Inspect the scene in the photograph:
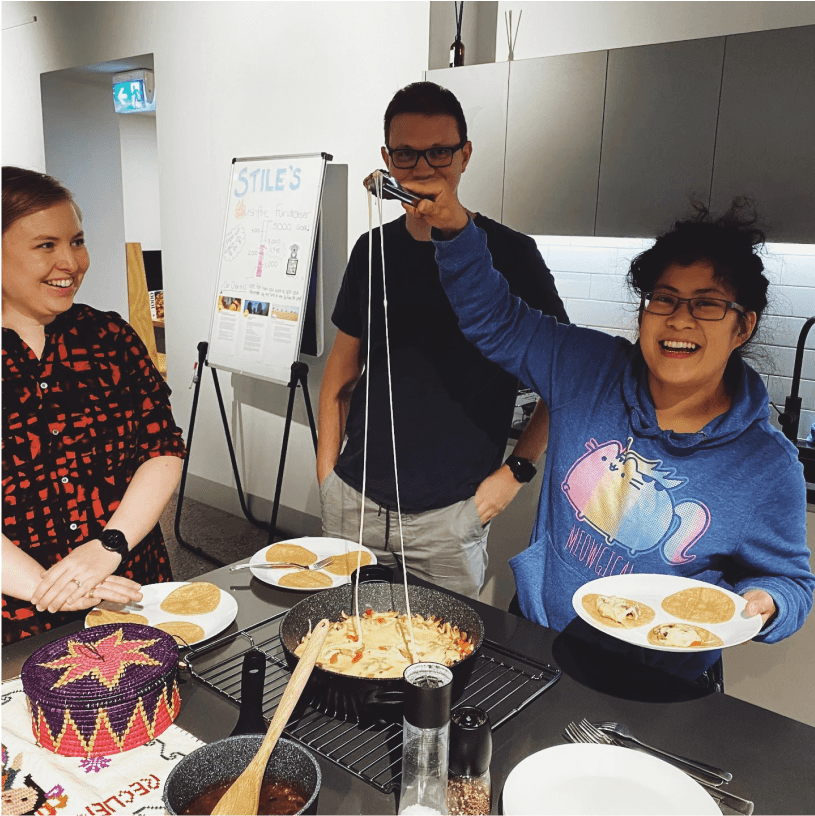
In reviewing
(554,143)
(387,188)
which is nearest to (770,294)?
(554,143)

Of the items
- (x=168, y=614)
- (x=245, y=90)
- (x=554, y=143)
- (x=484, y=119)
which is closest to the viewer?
(x=168, y=614)

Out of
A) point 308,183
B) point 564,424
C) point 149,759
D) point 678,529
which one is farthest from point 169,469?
point 308,183

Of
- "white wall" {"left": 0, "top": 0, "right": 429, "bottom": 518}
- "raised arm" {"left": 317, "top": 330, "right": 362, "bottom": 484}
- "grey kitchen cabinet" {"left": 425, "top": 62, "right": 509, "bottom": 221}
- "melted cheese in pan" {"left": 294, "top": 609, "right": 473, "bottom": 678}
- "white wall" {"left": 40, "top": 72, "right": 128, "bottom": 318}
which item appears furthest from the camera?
"white wall" {"left": 0, "top": 0, "right": 429, "bottom": 518}

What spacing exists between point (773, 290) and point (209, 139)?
7.35 ft

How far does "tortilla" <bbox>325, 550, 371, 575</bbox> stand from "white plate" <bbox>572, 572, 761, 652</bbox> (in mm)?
446

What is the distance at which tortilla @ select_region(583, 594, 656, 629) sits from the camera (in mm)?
1077

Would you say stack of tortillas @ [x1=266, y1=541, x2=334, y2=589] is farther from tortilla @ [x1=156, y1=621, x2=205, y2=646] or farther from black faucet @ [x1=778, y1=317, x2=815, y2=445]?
black faucet @ [x1=778, y1=317, x2=815, y2=445]

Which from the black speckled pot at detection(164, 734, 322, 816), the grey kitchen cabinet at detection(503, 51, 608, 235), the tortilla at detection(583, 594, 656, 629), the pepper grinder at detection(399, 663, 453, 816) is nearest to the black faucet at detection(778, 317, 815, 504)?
the grey kitchen cabinet at detection(503, 51, 608, 235)

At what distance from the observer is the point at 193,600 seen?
1.20 m

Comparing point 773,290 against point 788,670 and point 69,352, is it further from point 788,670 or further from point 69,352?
point 69,352

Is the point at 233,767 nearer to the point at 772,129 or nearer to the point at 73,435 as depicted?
the point at 73,435

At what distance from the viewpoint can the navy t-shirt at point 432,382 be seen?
1.72 meters

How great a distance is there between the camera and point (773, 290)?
7.99 ft

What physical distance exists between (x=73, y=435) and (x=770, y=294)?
6.92 ft
